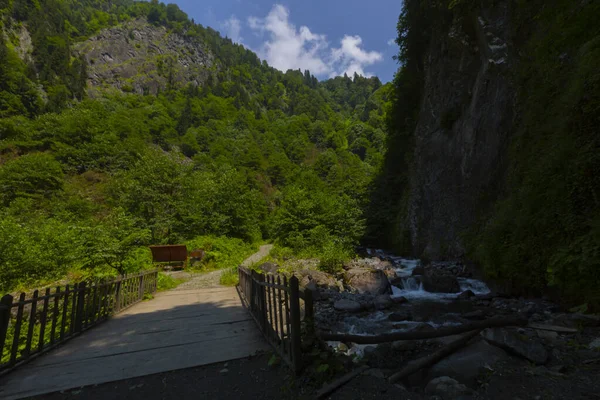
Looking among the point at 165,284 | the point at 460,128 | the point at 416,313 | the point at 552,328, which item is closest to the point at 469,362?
the point at 552,328

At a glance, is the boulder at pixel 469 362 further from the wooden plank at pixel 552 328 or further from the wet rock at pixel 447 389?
the wooden plank at pixel 552 328

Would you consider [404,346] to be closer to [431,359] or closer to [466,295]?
[431,359]

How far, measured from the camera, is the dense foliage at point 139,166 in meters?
10.9

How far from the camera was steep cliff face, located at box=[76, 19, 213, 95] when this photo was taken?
71812mm

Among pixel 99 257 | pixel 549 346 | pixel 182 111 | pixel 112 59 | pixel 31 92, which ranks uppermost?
pixel 112 59

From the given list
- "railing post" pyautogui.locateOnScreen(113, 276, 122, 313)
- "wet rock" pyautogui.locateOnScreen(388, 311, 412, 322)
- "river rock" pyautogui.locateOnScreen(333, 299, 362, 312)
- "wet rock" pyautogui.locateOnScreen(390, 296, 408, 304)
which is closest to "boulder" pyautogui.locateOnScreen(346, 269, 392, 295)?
"wet rock" pyautogui.locateOnScreen(390, 296, 408, 304)

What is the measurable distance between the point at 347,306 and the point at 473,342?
4552 mm

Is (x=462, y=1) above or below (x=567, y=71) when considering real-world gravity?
above

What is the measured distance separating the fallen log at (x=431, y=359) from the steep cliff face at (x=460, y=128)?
1069cm

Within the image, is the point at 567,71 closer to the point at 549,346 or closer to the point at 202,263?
the point at 549,346

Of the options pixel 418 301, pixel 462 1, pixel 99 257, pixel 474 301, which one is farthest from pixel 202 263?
pixel 462 1

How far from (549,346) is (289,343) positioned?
3.80 meters

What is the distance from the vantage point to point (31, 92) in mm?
41969

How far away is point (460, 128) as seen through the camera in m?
15.6
